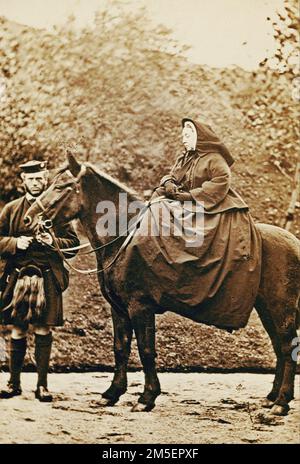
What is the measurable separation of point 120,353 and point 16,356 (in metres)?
0.69

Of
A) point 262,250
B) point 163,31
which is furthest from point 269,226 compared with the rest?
point 163,31

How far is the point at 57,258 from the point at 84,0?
1804mm

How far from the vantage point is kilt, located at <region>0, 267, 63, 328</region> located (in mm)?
5090

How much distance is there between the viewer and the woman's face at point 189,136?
5102mm

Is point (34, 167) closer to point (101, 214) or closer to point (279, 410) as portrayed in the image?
point (101, 214)

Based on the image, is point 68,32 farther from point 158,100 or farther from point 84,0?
point 158,100

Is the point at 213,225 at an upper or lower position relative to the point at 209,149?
lower

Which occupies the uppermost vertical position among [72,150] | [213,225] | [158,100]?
[158,100]

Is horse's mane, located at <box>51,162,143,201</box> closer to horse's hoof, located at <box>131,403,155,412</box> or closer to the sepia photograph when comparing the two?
the sepia photograph

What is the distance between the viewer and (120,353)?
505 centimetres

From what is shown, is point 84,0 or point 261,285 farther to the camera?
point 84,0

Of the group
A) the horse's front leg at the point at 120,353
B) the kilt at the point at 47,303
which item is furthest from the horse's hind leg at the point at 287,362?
the kilt at the point at 47,303

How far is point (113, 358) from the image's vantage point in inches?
203

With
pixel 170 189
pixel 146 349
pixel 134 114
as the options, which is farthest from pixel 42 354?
pixel 134 114
